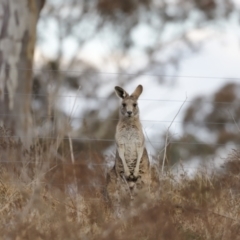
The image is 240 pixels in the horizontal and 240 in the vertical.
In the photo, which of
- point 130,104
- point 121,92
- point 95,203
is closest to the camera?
point 95,203

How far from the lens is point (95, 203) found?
621 centimetres

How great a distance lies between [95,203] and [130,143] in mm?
2513

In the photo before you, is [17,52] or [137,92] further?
[17,52]

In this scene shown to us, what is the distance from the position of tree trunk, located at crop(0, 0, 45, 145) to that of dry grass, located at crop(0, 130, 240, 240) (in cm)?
562

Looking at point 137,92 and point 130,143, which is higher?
point 137,92

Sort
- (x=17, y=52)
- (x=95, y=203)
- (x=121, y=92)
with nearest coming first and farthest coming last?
(x=95, y=203), (x=121, y=92), (x=17, y=52)

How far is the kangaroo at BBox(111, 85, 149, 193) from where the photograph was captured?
8.42 meters

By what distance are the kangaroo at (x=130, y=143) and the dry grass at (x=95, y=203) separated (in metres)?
0.35

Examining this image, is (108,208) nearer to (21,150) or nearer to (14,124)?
(21,150)

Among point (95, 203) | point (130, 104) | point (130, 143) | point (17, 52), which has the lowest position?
point (95, 203)

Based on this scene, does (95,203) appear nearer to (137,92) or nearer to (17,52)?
(137,92)

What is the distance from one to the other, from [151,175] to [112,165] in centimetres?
54

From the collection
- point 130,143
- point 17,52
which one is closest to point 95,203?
point 130,143

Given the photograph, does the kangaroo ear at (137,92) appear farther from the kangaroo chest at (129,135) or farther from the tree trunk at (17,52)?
the tree trunk at (17,52)
